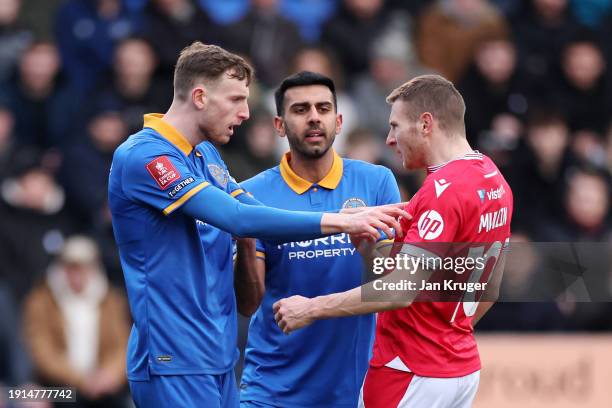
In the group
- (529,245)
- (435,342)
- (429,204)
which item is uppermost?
(429,204)

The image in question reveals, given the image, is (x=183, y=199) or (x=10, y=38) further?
(x=10, y=38)

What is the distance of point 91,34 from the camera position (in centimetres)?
1156

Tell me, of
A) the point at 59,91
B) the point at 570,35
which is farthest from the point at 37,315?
the point at 570,35

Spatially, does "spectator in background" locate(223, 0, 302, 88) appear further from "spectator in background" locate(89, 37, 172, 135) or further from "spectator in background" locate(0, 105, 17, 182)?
"spectator in background" locate(0, 105, 17, 182)

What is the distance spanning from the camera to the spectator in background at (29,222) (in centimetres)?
1022

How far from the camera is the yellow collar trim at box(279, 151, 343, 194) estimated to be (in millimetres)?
6871

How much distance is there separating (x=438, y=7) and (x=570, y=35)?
1.38 meters

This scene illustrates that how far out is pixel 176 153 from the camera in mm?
5879

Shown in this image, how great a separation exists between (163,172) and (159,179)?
0.04 m

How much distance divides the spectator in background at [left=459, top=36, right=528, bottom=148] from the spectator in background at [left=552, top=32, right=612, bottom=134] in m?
0.51

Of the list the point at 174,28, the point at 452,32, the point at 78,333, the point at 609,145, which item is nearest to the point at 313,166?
the point at 78,333

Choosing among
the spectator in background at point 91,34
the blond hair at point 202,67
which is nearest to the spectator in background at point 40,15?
the spectator in background at point 91,34

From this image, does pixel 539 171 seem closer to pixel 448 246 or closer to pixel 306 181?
pixel 306 181

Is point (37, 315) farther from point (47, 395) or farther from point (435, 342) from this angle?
point (435, 342)
